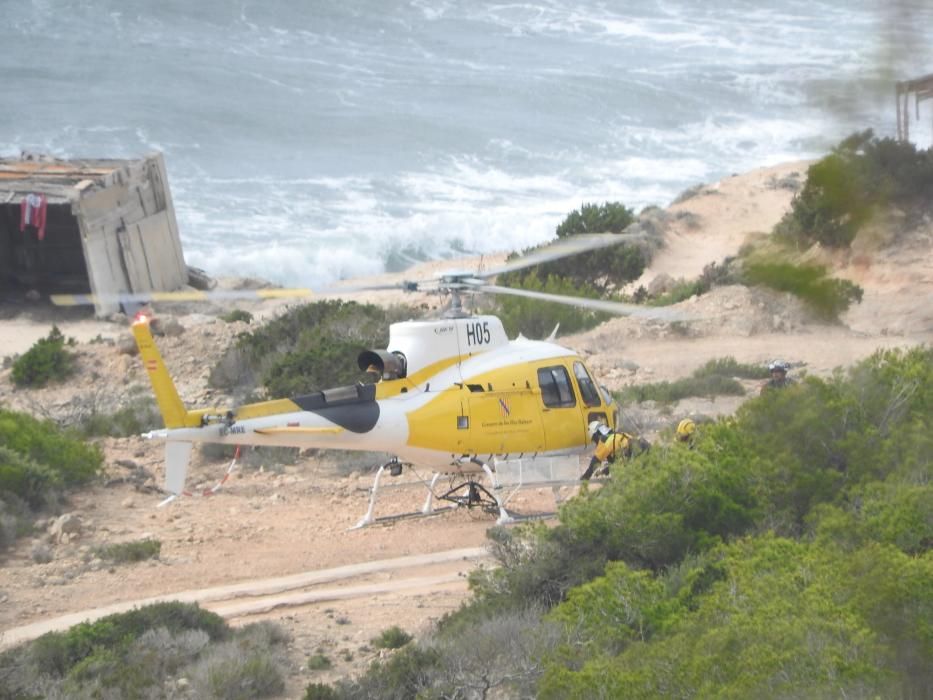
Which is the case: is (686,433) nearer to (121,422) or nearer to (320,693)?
(320,693)

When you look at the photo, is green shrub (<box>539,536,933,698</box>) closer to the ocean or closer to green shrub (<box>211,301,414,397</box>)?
green shrub (<box>211,301,414,397</box>)

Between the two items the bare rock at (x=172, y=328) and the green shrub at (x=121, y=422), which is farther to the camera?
the bare rock at (x=172, y=328)

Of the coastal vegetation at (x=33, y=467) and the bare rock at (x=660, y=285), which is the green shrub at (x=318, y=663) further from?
the bare rock at (x=660, y=285)

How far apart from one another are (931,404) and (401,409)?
15.7ft

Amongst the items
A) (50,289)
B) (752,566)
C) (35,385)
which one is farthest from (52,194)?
(752,566)

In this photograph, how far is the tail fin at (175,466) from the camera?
12.7 meters

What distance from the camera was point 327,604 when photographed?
1220 cm

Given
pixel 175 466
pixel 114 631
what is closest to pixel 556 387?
pixel 175 466

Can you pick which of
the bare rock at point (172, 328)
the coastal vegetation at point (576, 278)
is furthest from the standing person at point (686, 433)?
the bare rock at point (172, 328)

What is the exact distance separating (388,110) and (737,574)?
163 feet

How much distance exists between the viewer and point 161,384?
41.4 feet

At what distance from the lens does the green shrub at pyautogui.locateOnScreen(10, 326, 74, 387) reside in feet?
68.9

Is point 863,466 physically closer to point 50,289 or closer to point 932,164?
point 932,164

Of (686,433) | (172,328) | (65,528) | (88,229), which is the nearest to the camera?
(686,433)
